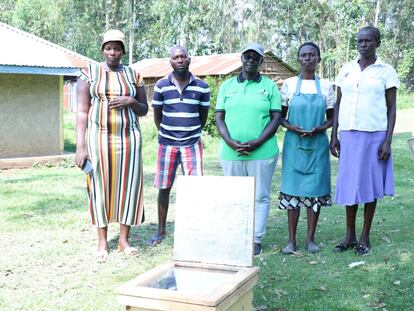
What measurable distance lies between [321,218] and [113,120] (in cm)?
313

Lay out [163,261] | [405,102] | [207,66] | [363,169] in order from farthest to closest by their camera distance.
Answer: [405,102] → [207,66] → [163,261] → [363,169]

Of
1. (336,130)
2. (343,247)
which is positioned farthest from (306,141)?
(343,247)

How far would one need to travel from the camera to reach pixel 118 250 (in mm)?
5355

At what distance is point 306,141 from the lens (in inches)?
200

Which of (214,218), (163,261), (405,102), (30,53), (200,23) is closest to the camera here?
(214,218)

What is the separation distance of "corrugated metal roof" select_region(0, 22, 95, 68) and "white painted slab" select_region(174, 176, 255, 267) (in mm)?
9568

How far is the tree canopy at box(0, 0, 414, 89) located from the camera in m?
42.3

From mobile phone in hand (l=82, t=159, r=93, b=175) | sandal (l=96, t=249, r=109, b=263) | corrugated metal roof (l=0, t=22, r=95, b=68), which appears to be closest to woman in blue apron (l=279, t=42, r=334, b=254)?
sandal (l=96, t=249, r=109, b=263)

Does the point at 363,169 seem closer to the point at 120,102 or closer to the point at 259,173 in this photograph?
the point at 259,173

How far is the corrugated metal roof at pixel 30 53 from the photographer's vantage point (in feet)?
40.7

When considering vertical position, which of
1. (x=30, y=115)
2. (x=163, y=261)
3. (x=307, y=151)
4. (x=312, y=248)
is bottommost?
(x=163, y=261)

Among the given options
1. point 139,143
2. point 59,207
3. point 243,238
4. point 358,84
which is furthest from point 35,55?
point 243,238

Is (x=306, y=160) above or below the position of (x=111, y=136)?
below

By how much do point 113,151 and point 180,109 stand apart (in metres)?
0.78
